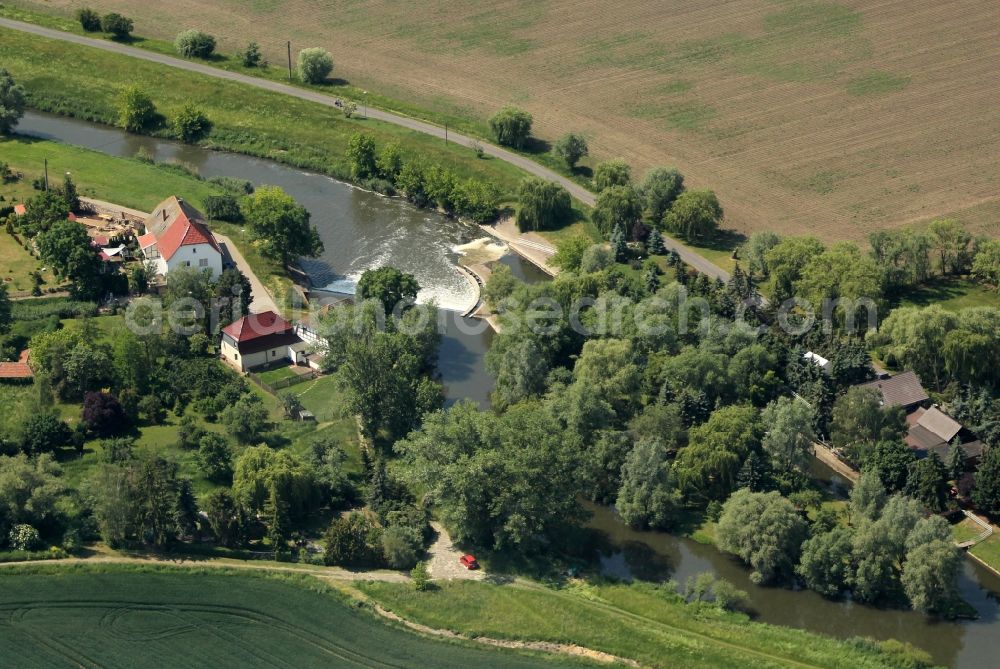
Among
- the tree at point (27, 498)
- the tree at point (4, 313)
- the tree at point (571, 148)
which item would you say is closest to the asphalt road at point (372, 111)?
the tree at point (571, 148)

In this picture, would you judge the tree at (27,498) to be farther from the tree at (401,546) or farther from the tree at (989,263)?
the tree at (989,263)

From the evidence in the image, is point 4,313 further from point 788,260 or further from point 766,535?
point 788,260

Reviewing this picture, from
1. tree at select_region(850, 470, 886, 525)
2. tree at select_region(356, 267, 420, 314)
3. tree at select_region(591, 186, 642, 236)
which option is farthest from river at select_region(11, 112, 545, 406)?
tree at select_region(850, 470, 886, 525)

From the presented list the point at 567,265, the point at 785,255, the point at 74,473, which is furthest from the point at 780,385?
the point at 74,473

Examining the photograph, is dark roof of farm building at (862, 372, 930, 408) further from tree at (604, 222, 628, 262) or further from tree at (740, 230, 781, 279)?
tree at (604, 222, 628, 262)

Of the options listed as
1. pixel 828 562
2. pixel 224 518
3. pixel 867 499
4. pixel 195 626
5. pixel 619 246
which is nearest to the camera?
pixel 195 626

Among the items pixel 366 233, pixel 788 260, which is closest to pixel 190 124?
pixel 366 233

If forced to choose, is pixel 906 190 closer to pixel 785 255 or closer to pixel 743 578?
pixel 785 255

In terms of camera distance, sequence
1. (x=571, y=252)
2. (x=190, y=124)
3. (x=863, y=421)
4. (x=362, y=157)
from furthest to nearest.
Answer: (x=190, y=124)
(x=362, y=157)
(x=571, y=252)
(x=863, y=421)
